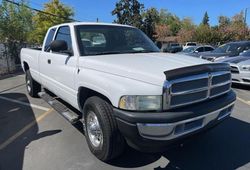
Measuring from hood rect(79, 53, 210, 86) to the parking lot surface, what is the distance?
1013 mm

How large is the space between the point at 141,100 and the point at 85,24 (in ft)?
7.96

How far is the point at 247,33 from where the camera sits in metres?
48.9

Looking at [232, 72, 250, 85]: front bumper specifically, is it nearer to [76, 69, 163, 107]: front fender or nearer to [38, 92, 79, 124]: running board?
[38, 92, 79, 124]: running board

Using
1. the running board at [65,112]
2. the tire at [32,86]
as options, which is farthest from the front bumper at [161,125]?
the tire at [32,86]

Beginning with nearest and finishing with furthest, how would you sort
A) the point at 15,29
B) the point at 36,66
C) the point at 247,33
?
the point at 36,66 → the point at 15,29 → the point at 247,33

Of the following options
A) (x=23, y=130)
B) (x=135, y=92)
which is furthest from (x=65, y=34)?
(x=135, y=92)

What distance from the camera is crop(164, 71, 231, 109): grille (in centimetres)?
328

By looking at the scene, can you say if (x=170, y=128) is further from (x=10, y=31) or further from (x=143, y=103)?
(x=10, y=31)

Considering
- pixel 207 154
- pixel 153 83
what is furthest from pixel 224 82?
pixel 153 83

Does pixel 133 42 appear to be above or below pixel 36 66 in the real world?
above

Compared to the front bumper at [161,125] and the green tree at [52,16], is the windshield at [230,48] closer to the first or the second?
the front bumper at [161,125]

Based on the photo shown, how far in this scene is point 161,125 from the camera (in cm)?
322

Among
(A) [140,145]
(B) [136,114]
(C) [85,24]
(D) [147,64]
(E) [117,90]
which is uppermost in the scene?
(C) [85,24]

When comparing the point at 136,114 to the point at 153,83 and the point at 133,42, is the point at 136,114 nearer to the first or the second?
the point at 153,83
